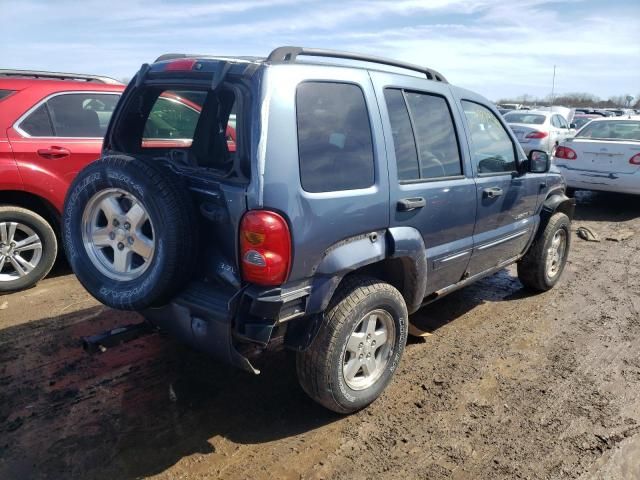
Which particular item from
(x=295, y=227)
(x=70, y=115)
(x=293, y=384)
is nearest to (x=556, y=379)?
(x=293, y=384)

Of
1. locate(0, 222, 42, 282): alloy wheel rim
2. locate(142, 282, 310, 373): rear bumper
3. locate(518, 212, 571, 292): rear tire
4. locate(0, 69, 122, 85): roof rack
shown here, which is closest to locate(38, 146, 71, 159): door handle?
locate(0, 222, 42, 282): alloy wheel rim

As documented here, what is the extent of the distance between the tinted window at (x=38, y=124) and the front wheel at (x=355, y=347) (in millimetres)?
3486

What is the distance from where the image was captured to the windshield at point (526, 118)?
13680 millimetres

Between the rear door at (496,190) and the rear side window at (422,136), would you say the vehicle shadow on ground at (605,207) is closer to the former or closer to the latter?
the rear door at (496,190)

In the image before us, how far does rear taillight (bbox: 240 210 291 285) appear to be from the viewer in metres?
2.29

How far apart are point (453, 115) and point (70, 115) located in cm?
361

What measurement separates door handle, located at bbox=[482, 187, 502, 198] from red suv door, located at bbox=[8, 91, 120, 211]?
11.7 ft

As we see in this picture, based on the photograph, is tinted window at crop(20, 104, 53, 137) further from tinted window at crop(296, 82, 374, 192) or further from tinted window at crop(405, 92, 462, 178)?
tinted window at crop(405, 92, 462, 178)

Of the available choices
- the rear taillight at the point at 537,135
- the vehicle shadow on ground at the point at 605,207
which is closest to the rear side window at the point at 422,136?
the vehicle shadow on ground at the point at 605,207

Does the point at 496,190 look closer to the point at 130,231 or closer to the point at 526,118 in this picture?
the point at 130,231

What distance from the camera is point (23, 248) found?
455cm

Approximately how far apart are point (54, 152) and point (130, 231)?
8.60ft

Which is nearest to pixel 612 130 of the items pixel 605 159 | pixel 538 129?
pixel 605 159

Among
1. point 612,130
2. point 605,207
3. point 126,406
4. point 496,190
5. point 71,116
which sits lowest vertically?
point 605,207
